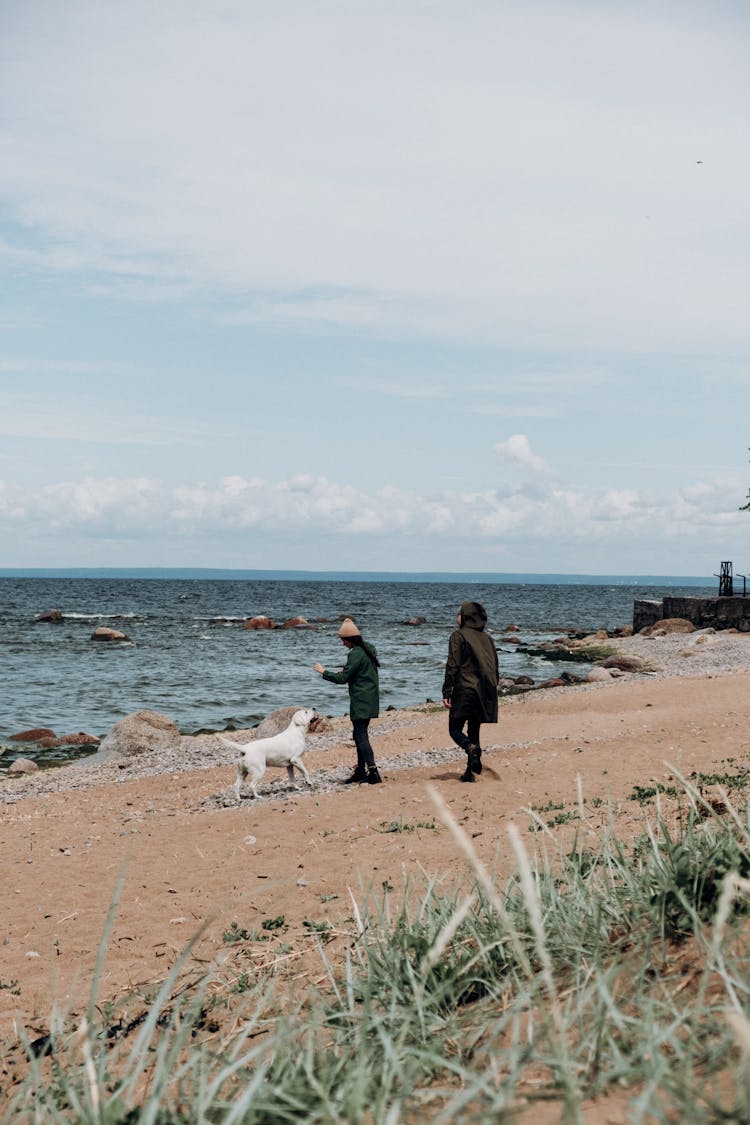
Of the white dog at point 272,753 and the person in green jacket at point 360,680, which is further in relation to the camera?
the white dog at point 272,753

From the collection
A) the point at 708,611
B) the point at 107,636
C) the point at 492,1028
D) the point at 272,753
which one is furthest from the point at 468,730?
the point at 107,636

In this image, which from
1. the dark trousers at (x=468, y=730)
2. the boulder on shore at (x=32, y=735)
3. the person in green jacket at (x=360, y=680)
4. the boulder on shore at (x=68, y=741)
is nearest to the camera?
the dark trousers at (x=468, y=730)

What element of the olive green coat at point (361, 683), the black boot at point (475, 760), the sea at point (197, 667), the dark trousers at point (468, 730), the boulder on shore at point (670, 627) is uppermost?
the olive green coat at point (361, 683)

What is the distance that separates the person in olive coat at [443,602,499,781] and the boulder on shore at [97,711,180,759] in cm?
911

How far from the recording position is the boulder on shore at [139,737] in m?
18.5

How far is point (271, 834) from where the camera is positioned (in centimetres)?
960

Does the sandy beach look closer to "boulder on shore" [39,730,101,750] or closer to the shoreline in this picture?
the shoreline

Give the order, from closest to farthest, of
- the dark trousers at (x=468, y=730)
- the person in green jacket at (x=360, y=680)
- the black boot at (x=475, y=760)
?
the dark trousers at (x=468, y=730)
the black boot at (x=475, y=760)
the person in green jacket at (x=360, y=680)

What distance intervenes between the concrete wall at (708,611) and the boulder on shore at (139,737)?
28.7m

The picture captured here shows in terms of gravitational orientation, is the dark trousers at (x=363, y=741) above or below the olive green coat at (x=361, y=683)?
below

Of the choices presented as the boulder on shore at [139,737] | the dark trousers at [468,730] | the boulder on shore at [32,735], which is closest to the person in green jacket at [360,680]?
the dark trousers at [468,730]

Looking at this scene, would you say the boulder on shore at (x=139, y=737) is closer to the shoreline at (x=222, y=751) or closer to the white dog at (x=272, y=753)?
A: the shoreline at (x=222, y=751)

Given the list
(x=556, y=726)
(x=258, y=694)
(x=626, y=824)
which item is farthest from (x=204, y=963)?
(x=258, y=694)

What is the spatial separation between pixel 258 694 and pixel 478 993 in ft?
80.3
